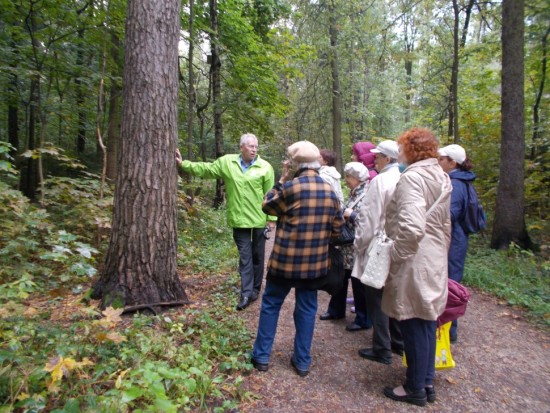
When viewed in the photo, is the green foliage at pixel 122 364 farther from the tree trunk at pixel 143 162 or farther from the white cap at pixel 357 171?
the white cap at pixel 357 171

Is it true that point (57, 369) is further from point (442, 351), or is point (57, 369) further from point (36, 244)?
point (36, 244)

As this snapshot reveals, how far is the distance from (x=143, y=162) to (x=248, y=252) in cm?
162

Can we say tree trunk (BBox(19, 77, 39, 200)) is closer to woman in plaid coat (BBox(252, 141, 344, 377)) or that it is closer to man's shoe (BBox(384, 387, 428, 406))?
woman in plaid coat (BBox(252, 141, 344, 377))

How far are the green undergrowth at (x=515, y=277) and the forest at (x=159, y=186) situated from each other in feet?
0.11

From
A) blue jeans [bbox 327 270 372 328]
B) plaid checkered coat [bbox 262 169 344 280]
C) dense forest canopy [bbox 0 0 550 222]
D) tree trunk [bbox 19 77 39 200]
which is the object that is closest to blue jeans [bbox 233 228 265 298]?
blue jeans [bbox 327 270 372 328]

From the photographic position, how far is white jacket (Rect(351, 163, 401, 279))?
3.21 m

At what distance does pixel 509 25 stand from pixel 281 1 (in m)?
7.17

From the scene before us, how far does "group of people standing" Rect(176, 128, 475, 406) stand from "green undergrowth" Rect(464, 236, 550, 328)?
6.39ft

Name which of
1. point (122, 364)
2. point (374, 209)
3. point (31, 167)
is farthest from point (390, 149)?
point (31, 167)

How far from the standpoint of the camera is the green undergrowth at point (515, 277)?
4.93m

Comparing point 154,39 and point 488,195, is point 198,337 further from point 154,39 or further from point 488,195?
point 488,195

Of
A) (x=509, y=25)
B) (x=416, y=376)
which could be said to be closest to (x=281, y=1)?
(x=509, y=25)

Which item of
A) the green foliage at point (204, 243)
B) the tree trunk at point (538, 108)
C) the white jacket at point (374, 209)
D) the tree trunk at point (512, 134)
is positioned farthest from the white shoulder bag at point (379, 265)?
the tree trunk at point (538, 108)

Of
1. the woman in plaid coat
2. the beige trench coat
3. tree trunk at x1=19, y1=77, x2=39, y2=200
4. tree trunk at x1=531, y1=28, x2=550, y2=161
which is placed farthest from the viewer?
tree trunk at x1=19, y1=77, x2=39, y2=200
